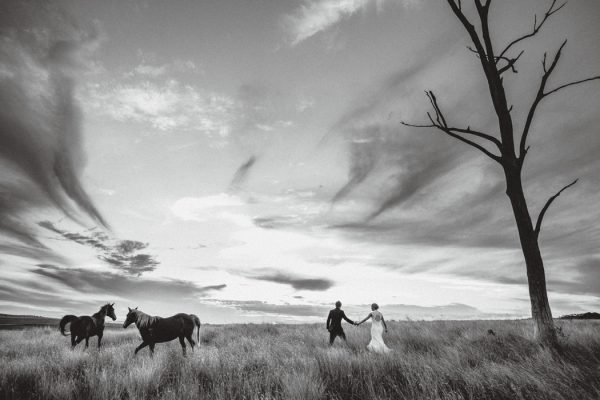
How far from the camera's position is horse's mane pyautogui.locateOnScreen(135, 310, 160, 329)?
10367mm

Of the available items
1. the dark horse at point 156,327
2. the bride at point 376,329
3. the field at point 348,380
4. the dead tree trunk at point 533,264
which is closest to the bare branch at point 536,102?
the dead tree trunk at point 533,264

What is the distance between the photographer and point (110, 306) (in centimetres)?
1484

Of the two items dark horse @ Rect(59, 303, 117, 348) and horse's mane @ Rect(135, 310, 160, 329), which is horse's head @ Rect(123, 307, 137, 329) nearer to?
horse's mane @ Rect(135, 310, 160, 329)

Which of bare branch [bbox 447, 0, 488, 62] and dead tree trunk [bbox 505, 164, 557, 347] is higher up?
bare branch [bbox 447, 0, 488, 62]

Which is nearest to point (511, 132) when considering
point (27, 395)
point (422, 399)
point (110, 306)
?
point (422, 399)

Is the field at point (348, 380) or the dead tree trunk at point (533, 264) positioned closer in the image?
the field at point (348, 380)

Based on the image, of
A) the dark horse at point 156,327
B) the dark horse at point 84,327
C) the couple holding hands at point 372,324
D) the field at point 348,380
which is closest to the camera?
the field at point 348,380

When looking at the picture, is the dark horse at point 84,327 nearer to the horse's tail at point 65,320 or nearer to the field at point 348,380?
the horse's tail at point 65,320

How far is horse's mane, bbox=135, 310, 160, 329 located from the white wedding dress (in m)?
7.53

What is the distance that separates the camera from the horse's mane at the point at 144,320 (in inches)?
408

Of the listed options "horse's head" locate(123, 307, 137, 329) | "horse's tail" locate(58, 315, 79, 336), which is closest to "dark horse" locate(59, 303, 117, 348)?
"horse's tail" locate(58, 315, 79, 336)

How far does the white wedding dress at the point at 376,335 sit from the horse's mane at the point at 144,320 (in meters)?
7.53

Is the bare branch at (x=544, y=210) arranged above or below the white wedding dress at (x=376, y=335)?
above

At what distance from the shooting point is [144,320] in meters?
10.5
